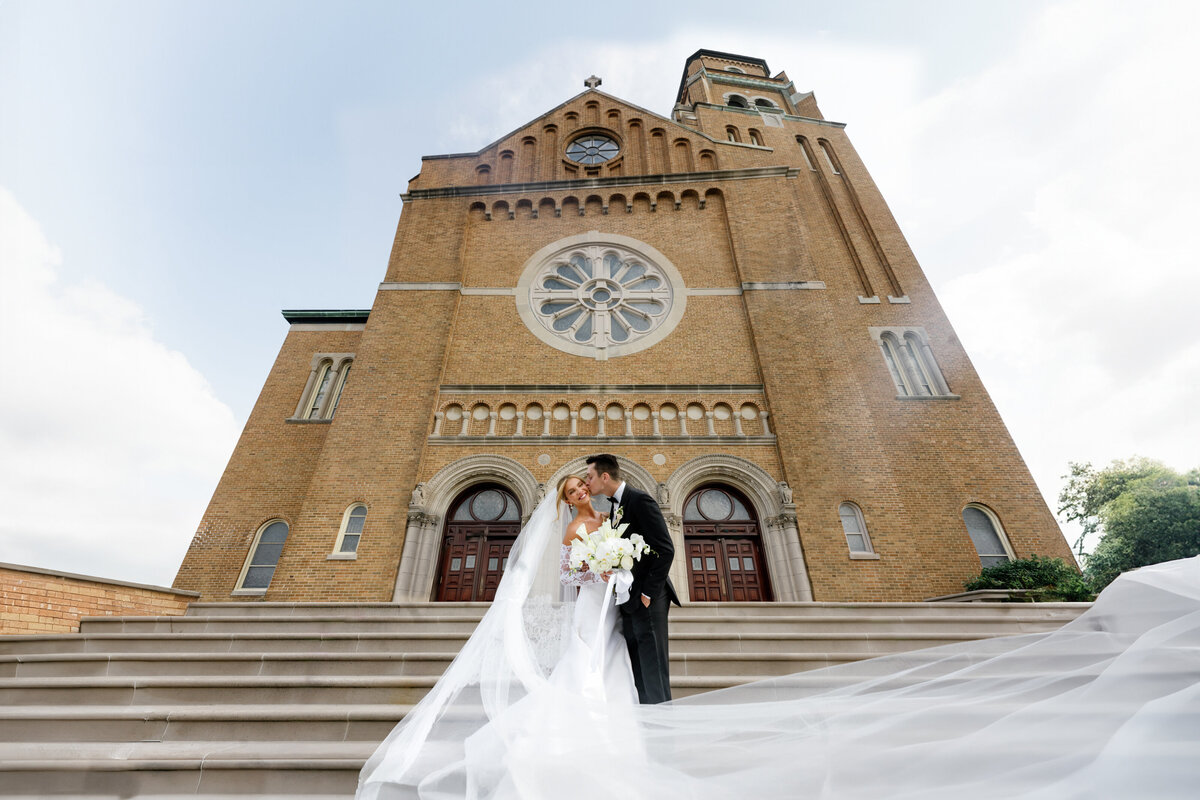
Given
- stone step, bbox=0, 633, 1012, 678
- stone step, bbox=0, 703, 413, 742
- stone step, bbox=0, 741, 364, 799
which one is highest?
stone step, bbox=0, 633, 1012, 678

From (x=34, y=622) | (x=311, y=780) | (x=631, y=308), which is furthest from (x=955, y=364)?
(x=34, y=622)

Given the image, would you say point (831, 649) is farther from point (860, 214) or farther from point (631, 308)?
point (860, 214)

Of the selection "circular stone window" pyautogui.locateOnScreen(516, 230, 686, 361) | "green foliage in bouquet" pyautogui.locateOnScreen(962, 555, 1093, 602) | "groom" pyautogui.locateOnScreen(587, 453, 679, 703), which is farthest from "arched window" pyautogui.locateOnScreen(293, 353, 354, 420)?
"green foliage in bouquet" pyautogui.locateOnScreen(962, 555, 1093, 602)

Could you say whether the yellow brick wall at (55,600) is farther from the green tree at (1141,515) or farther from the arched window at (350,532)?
the green tree at (1141,515)

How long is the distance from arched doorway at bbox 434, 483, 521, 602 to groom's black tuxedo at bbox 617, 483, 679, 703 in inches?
291

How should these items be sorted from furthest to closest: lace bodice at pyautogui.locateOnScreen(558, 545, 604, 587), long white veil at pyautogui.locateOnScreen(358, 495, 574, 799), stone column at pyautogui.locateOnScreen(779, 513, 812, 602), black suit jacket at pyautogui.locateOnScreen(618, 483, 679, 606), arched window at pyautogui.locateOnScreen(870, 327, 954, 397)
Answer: arched window at pyautogui.locateOnScreen(870, 327, 954, 397) < stone column at pyautogui.locateOnScreen(779, 513, 812, 602) < lace bodice at pyautogui.locateOnScreen(558, 545, 604, 587) < black suit jacket at pyautogui.locateOnScreen(618, 483, 679, 606) < long white veil at pyautogui.locateOnScreen(358, 495, 574, 799)

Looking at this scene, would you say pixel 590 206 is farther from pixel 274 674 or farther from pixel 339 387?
pixel 274 674

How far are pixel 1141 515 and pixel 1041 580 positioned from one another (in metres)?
16.8

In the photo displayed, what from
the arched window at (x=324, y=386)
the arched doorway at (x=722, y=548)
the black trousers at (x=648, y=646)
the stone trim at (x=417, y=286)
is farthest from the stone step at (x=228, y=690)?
the stone trim at (x=417, y=286)

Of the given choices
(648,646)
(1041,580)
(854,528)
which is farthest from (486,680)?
(1041,580)

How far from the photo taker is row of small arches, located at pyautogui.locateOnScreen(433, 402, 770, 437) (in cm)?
1133

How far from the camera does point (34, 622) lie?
270 inches

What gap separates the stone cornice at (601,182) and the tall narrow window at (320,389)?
18.0 ft

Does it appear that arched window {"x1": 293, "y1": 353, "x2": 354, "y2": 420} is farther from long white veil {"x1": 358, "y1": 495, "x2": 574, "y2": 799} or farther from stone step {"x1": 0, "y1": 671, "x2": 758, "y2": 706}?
long white veil {"x1": 358, "y1": 495, "x2": 574, "y2": 799}
